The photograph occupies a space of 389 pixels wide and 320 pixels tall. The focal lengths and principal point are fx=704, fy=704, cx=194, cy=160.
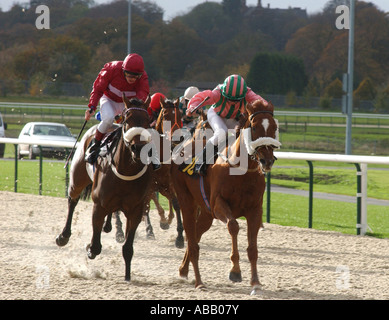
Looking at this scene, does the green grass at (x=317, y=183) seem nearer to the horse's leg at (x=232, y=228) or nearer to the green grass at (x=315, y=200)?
the green grass at (x=315, y=200)

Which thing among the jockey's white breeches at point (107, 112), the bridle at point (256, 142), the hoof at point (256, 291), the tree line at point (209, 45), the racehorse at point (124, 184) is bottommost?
the hoof at point (256, 291)

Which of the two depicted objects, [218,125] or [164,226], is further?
[164,226]

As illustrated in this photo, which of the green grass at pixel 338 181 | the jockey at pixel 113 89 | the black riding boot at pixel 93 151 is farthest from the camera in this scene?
the green grass at pixel 338 181

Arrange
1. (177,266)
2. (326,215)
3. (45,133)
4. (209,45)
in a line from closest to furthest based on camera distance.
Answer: (177,266)
(326,215)
(45,133)
(209,45)

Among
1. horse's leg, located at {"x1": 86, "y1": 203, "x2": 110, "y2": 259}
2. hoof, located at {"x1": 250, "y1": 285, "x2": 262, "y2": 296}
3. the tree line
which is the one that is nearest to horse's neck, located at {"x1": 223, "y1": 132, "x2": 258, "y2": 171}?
hoof, located at {"x1": 250, "y1": 285, "x2": 262, "y2": 296}

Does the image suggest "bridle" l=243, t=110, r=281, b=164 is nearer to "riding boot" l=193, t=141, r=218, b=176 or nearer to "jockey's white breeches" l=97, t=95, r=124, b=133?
"riding boot" l=193, t=141, r=218, b=176

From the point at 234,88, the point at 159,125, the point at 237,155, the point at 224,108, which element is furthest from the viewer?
the point at 159,125

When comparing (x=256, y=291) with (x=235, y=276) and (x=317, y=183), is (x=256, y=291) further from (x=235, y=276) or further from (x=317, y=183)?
(x=317, y=183)

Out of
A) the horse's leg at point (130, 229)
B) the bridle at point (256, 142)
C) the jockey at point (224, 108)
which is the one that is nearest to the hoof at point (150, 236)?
the horse's leg at point (130, 229)

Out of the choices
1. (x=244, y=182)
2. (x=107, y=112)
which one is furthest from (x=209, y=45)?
(x=244, y=182)

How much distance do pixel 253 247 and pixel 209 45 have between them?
34531mm

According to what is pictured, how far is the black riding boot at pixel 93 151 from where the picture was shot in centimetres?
635

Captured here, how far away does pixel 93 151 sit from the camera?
6441 millimetres

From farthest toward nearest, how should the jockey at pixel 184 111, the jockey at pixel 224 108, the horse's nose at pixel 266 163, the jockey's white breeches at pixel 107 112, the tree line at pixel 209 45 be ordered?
1. the tree line at pixel 209 45
2. the jockey at pixel 184 111
3. the jockey's white breeches at pixel 107 112
4. the jockey at pixel 224 108
5. the horse's nose at pixel 266 163
